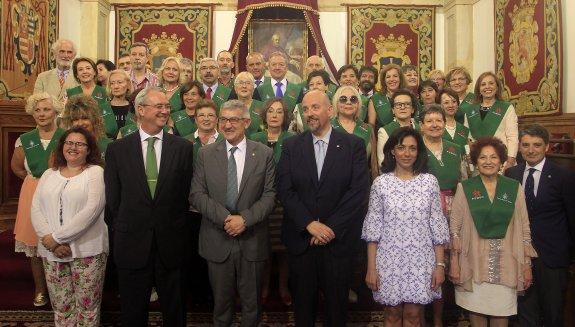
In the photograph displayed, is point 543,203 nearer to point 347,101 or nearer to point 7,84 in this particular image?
point 347,101

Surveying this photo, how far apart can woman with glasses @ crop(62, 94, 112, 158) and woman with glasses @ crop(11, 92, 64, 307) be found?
0.16 metres

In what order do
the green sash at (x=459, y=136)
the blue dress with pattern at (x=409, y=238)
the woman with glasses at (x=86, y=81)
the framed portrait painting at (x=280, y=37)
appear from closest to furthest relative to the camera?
the blue dress with pattern at (x=409, y=238) < the green sash at (x=459, y=136) < the woman with glasses at (x=86, y=81) < the framed portrait painting at (x=280, y=37)

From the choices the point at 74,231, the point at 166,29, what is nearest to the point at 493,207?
the point at 74,231

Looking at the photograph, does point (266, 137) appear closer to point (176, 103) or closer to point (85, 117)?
point (176, 103)

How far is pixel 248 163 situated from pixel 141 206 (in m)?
0.61

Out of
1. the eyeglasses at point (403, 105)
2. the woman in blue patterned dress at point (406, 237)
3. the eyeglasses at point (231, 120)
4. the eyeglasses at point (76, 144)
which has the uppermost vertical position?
the eyeglasses at point (403, 105)

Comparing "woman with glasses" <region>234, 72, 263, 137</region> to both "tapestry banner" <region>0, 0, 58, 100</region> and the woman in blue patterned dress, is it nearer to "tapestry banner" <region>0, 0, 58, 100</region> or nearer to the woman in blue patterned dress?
the woman in blue patterned dress

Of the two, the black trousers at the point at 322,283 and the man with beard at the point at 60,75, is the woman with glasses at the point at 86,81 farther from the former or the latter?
the black trousers at the point at 322,283

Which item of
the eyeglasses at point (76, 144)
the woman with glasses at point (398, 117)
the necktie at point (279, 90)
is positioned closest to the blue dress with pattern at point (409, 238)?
the woman with glasses at point (398, 117)

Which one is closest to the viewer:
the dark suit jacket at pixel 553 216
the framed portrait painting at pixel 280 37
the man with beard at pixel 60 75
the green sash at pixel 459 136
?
the dark suit jacket at pixel 553 216

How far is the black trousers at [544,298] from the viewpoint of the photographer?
10.0ft

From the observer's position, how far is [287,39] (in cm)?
862

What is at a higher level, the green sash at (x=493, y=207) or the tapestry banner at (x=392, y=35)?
the tapestry banner at (x=392, y=35)

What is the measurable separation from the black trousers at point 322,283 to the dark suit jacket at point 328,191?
0.05m
